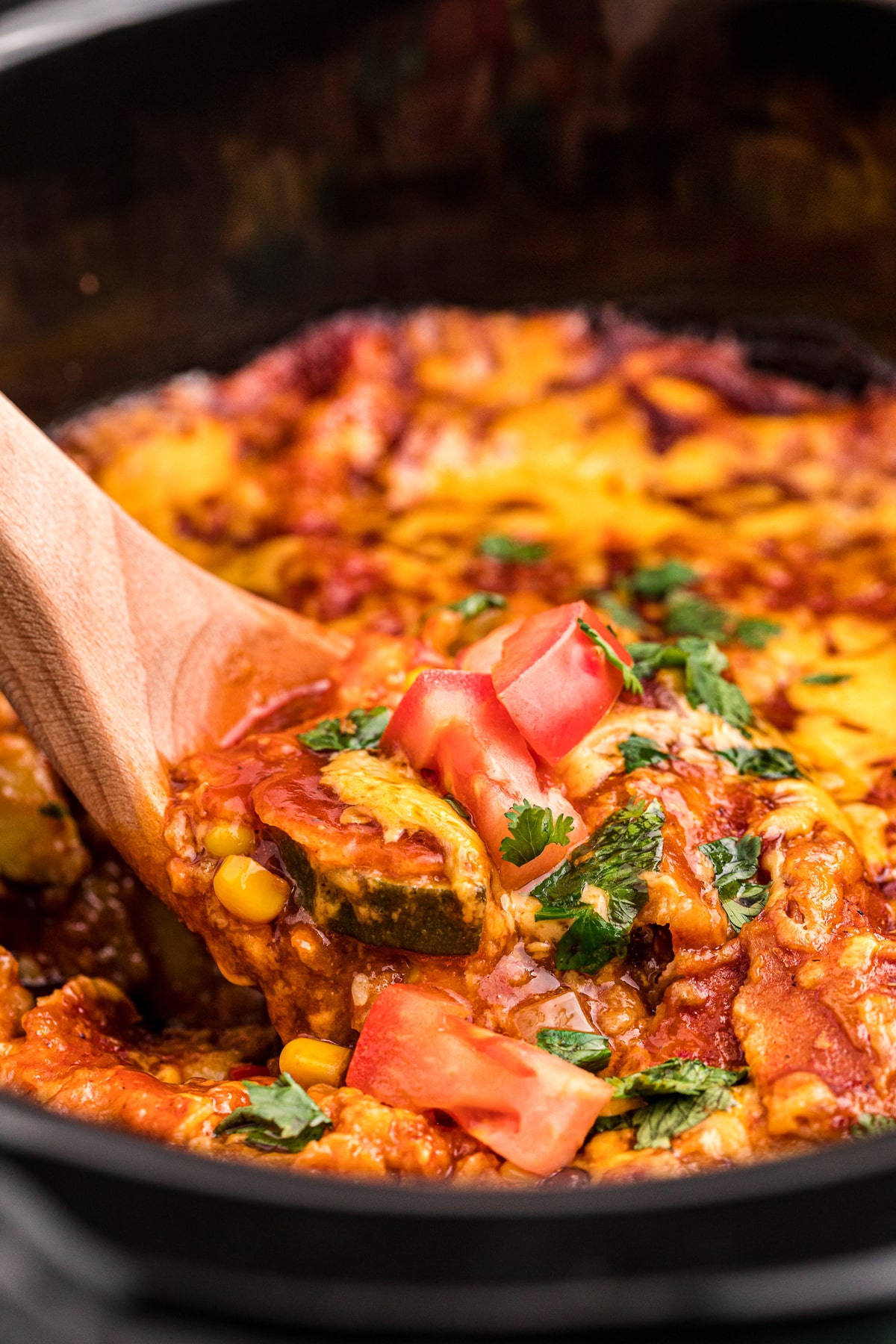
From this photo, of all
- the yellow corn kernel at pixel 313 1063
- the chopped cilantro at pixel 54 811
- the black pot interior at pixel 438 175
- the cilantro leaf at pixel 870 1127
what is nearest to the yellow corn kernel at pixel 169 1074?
the yellow corn kernel at pixel 313 1063

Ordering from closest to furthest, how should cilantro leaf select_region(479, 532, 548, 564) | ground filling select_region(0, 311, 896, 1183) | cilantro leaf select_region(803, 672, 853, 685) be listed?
ground filling select_region(0, 311, 896, 1183), cilantro leaf select_region(803, 672, 853, 685), cilantro leaf select_region(479, 532, 548, 564)

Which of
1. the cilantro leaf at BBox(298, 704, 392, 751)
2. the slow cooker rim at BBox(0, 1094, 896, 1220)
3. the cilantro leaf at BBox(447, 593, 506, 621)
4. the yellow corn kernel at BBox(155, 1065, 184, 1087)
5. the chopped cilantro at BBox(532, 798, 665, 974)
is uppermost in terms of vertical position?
the slow cooker rim at BBox(0, 1094, 896, 1220)

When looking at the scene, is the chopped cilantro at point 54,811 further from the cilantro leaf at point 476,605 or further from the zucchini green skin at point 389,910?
the cilantro leaf at point 476,605

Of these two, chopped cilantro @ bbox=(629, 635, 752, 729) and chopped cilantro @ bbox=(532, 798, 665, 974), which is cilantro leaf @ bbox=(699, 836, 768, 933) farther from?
chopped cilantro @ bbox=(629, 635, 752, 729)

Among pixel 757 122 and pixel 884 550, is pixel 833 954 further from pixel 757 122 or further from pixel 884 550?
pixel 757 122

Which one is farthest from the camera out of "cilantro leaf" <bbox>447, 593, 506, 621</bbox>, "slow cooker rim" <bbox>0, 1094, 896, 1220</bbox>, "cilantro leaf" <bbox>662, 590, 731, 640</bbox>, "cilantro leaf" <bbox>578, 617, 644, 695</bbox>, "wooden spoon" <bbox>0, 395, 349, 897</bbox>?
"cilantro leaf" <bbox>662, 590, 731, 640</bbox>

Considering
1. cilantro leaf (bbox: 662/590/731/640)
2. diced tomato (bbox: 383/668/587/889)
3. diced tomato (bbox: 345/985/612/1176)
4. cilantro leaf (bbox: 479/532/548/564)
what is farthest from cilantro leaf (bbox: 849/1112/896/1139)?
cilantro leaf (bbox: 479/532/548/564)
